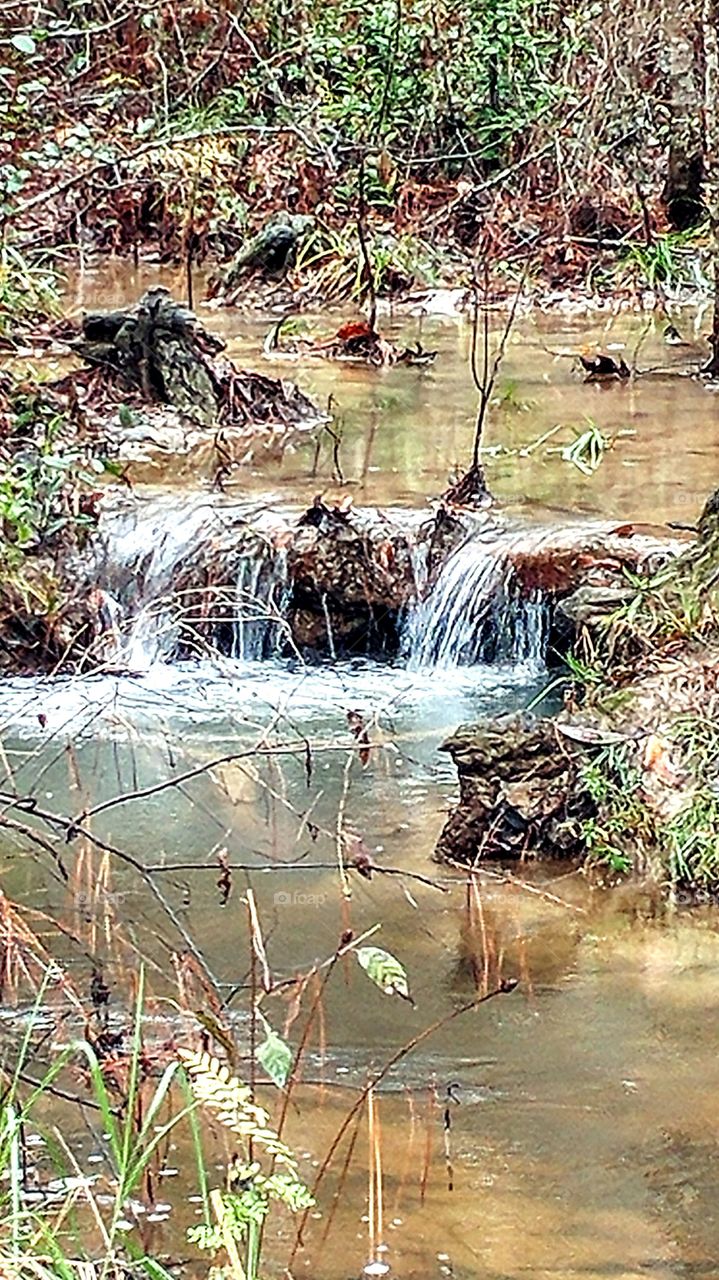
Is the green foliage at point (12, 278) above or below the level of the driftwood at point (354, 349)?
above

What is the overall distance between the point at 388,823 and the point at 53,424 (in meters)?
1.58

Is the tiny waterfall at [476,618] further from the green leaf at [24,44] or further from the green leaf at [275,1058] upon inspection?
the green leaf at [275,1058]

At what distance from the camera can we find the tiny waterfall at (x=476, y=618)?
8.03m

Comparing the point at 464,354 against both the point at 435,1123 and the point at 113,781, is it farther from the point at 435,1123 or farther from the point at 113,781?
the point at 435,1123

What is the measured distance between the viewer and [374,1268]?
363 cm

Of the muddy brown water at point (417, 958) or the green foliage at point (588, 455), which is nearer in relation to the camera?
the muddy brown water at point (417, 958)

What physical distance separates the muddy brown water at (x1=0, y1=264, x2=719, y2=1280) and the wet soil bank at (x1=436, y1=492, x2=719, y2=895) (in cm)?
13

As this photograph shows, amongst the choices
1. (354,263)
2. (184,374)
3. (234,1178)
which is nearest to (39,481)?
(234,1178)

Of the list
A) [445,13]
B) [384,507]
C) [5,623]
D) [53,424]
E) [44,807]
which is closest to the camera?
[44,807]

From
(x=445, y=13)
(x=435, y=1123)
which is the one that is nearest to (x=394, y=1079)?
(x=435, y=1123)

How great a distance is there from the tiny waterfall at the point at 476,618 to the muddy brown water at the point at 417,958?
0.36 feet

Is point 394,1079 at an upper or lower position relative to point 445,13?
lower

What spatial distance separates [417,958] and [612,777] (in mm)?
946

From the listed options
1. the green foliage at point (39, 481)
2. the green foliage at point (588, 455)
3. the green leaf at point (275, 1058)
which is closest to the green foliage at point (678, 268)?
the green foliage at point (588, 455)
